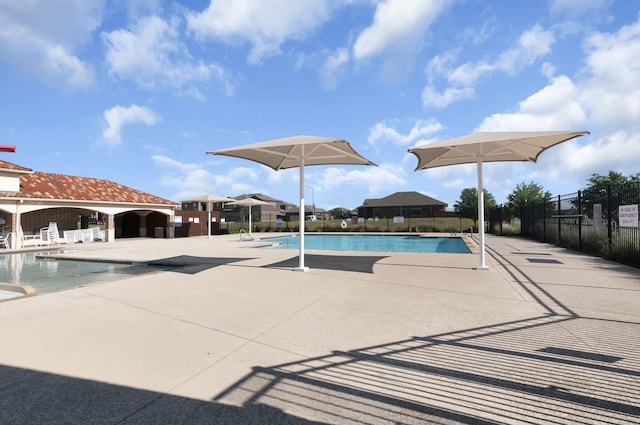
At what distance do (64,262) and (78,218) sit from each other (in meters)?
14.8

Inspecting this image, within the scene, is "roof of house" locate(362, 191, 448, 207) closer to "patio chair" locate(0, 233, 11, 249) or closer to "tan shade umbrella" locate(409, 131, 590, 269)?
"tan shade umbrella" locate(409, 131, 590, 269)

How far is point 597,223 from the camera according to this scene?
1091 cm

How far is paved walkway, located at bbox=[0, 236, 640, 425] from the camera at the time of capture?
88.0 inches

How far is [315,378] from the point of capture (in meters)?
2.66

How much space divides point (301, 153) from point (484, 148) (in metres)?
4.72

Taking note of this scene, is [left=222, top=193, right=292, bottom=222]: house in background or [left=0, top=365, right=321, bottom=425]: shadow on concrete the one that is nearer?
[left=0, top=365, right=321, bottom=425]: shadow on concrete

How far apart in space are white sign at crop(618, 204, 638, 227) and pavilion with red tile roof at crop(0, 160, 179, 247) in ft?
66.3

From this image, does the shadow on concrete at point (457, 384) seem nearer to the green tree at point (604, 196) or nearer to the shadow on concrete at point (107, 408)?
the shadow on concrete at point (107, 408)

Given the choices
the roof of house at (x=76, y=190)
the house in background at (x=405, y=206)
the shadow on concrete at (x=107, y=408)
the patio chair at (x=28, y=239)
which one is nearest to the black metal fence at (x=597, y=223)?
the shadow on concrete at (x=107, y=408)

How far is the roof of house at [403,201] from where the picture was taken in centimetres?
5597

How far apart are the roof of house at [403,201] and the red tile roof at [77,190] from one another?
3903cm

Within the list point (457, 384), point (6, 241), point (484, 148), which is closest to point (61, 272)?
point (457, 384)

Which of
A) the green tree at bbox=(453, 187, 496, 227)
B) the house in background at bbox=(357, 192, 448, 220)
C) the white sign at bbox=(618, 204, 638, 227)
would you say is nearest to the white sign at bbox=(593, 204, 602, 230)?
A: the white sign at bbox=(618, 204, 638, 227)

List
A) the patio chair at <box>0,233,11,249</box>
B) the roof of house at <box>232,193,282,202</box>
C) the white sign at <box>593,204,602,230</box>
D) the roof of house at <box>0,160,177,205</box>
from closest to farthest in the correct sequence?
the white sign at <box>593,204,602,230</box> < the patio chair at <box>0,233,11,249</box> < the roof of house at <box>0,160,177,205</box> < the roof of house at <box>232,193,282,202</box>
